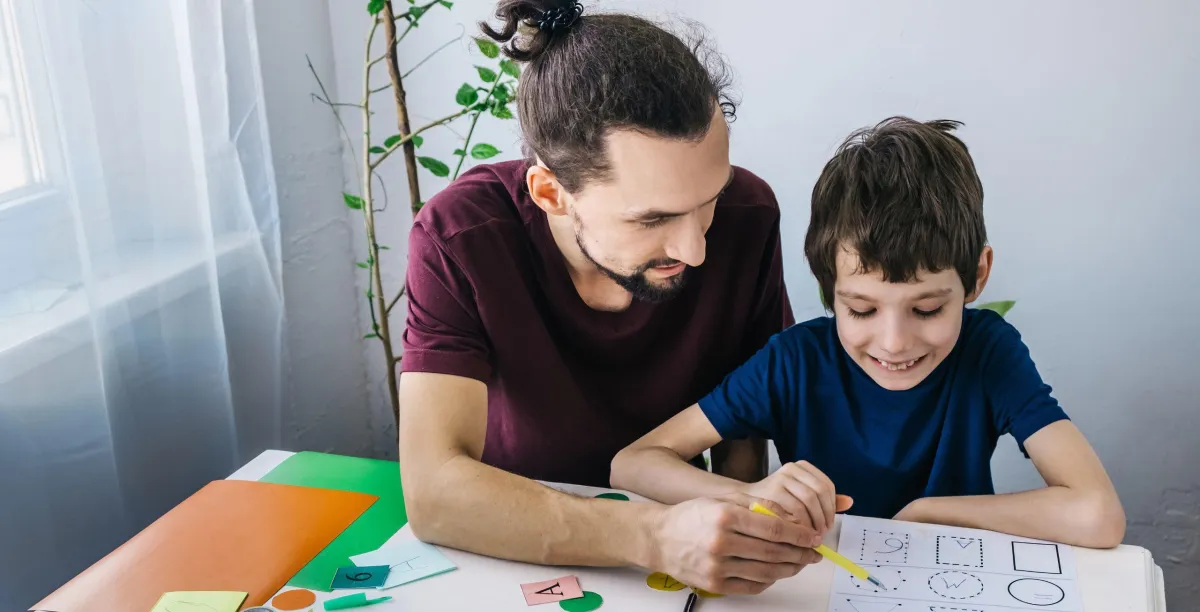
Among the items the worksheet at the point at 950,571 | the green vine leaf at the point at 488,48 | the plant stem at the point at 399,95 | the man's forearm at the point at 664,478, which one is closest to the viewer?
the worksheet at the point at 950,571

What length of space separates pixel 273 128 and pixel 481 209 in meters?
0.76

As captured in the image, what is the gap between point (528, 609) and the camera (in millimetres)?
983

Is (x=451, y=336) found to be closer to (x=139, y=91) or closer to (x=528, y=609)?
(x=528, y=609)

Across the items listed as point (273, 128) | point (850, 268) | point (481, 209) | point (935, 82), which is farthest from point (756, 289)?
point (273, 128)

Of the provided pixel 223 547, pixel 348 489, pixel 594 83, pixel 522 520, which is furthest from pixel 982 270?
pixel 223 547

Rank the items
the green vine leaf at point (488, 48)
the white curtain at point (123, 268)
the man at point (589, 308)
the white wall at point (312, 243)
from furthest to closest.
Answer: the white wall at point (312, 243), the green vine leaf at point (488, 48), the white curtain at point (123, 268), the man at point (589, 308)

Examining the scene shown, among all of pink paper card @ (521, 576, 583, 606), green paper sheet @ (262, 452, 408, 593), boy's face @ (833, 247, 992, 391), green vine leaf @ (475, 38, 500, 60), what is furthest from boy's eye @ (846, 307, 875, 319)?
green vine leaf @ (475, 38, 500, 60)

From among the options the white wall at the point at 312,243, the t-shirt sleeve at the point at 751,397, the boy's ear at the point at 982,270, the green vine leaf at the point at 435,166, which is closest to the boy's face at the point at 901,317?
the boy's ear at the point at 982,270

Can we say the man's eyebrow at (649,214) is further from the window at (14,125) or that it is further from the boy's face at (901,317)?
the window at (14,125)

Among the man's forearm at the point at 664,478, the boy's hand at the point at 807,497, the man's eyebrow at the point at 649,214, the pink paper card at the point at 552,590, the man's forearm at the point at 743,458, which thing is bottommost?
the man's forearm at the point at 743,458

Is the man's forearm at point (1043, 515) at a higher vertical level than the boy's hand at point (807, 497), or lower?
lower

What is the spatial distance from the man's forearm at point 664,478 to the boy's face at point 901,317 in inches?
8.7

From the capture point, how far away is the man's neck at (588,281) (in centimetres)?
129

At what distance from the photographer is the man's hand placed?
970 mm
